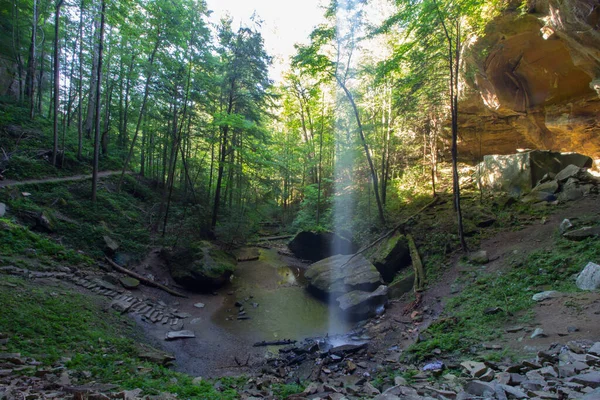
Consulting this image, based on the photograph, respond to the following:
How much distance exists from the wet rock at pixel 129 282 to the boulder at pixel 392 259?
33.0 ft

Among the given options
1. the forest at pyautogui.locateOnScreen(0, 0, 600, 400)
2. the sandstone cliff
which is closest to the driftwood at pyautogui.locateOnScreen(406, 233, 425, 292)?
the forest at pyautogui.locateOnScreen(0, 0, 600, 400)

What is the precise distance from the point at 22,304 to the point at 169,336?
3808mm

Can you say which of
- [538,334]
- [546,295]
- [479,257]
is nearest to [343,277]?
[479,257]

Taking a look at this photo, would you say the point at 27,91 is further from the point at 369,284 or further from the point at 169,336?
the point at 369,284

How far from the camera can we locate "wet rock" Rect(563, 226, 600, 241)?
25.0 ft

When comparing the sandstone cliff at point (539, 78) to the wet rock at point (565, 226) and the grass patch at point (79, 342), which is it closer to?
the wet rock at point (565, 226)

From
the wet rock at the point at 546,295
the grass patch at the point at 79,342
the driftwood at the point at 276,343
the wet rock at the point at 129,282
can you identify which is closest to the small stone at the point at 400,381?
the grass patch at the point at 79,342

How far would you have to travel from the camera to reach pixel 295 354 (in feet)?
25.7

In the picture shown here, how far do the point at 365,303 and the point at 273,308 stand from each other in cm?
390

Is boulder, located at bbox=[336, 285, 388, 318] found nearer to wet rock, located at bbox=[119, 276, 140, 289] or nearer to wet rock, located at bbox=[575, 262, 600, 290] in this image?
wet rock, located at bbox=[575, 262, 600, 290]

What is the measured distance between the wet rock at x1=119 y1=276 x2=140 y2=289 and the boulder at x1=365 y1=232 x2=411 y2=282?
10.1 meters

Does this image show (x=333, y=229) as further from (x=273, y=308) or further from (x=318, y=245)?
(x=273, y=308)

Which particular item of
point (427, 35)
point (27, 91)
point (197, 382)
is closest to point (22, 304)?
point (197, 382)

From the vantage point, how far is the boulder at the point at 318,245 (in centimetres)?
1788
